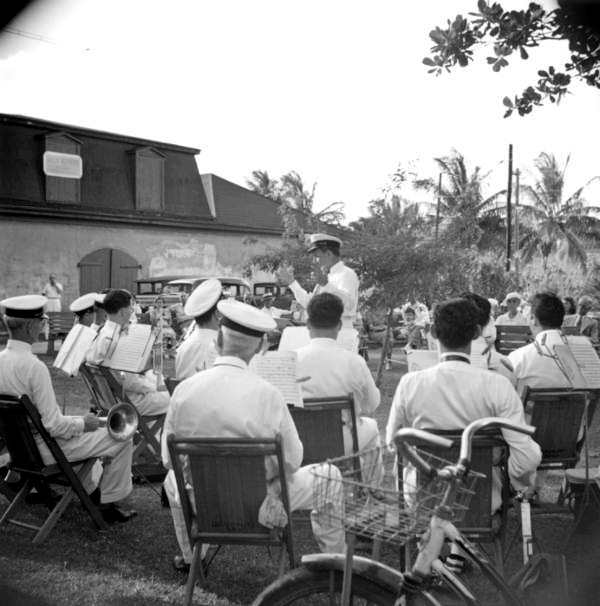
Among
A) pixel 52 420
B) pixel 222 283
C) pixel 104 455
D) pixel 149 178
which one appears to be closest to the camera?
pixel 52 420

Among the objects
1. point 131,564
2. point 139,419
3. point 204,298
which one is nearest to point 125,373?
point 139,419

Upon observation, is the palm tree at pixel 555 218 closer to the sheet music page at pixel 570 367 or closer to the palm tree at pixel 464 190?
the palm tree at pixel 464 190

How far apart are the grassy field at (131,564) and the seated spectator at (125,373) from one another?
1.33 meters

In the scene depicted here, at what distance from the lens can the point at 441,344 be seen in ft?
12.7

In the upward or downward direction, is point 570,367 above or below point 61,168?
below

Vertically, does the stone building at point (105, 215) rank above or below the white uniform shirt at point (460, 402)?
above

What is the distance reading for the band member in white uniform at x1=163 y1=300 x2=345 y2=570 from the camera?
3469 millimetres

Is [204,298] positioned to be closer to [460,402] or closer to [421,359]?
[421,359]

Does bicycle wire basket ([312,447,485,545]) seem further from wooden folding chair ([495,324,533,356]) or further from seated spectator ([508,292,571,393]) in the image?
wooden folding chair ([495,324,533,356])

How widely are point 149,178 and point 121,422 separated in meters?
24.5

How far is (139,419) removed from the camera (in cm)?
611

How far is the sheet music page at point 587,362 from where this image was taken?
471 centimetres

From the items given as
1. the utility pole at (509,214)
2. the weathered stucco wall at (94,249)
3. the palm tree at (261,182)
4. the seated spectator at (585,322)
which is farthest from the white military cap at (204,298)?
the palm tree at (261,182)

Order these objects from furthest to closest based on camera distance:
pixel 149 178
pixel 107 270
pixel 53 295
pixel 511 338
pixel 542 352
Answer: pixel 149 178, pixel 107 270, pixel 53 295, pixel 511 338, pixel 542 352
